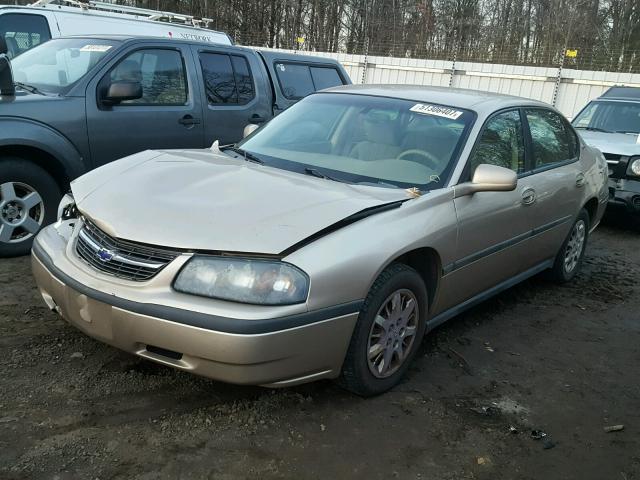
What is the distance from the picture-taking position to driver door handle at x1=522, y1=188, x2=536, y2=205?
4.15 m

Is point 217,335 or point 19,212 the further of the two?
point 19,212

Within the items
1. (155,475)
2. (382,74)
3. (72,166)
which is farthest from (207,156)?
(382,74)

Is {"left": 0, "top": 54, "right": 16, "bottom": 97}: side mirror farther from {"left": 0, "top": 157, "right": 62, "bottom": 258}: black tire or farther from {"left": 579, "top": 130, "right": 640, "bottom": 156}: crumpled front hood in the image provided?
{"left": 579, "top": 130, "right": 640, "bottom": 156}: crumpled front hood

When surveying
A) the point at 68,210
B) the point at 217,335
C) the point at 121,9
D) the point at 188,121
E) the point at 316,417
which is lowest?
the point at 316,417

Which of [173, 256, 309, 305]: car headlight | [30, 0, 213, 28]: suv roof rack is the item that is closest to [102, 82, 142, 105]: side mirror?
[173, 256, 309, 305]: car headlight

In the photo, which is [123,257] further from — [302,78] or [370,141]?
[302,78]

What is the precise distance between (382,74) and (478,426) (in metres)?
17.3

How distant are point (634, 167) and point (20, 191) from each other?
691 centimetres

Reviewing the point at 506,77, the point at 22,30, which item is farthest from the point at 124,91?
the point at 506,77

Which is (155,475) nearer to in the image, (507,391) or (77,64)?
(507,391)

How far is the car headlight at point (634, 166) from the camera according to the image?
7.49 meters

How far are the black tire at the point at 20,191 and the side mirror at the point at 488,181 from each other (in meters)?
3.30

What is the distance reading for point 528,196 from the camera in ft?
13.8

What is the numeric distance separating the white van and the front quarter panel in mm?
6008
